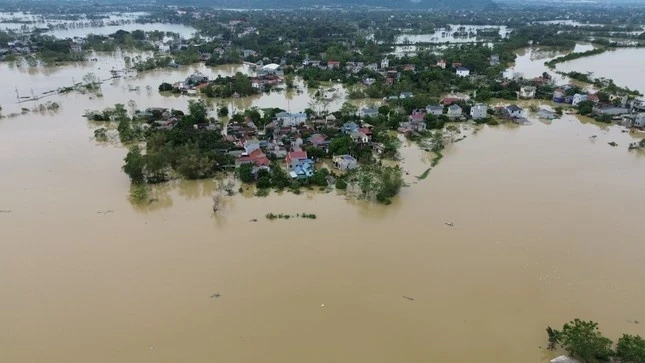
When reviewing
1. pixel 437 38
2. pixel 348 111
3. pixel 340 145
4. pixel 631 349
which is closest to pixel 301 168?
pixel 340 145

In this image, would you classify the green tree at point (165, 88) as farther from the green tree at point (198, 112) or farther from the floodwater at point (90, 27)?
the floodwater at point (90, 27)

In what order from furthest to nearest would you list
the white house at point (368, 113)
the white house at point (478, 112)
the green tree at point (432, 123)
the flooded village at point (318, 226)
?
the white house at point (478, 112) → the white house at point (368, 113) → the green tree at point (432, 123) → the flooded village at point (318, 226)

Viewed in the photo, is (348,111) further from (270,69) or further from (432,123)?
(270,69)

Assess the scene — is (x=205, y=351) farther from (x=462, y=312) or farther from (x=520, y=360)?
(x=520, y=360)

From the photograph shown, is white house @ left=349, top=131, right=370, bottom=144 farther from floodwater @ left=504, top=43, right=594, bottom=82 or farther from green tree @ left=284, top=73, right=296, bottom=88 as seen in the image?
floodwater @ left=504, top=43, right=594, bottom=82

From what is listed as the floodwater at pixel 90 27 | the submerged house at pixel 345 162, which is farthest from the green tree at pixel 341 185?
the floodwater at pixel 90 27
